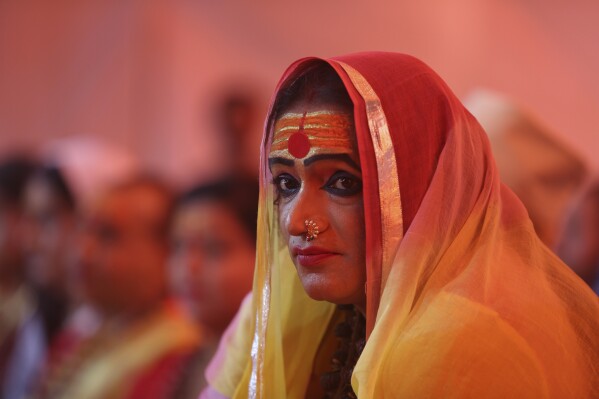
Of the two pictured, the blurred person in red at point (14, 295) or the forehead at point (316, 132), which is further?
the blurred person in red at point (14, 295)

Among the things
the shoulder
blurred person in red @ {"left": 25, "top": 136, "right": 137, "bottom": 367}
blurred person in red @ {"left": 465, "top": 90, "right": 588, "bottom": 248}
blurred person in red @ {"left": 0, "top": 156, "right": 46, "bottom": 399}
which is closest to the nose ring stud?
the shoulder

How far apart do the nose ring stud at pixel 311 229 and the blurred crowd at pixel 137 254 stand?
4.48 ft

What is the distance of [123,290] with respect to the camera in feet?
13.0

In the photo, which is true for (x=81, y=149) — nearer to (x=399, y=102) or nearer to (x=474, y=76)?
(x=474, y=76)

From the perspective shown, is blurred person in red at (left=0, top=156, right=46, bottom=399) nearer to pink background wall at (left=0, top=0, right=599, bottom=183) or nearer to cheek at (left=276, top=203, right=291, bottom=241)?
pink background wall at (left=0, top=0, right=599, bottom=183)

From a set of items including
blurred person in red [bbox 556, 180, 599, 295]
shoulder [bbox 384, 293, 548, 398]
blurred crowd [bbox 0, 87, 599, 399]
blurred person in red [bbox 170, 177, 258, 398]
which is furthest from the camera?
blurred person in red [bbox 556, 180, 599, 295]

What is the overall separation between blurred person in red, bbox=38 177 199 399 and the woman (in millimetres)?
1795

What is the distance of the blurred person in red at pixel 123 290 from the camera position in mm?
3843

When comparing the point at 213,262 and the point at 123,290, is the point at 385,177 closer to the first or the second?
the point at 213,262

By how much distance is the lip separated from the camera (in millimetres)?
1962

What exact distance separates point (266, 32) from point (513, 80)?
71.3 inches

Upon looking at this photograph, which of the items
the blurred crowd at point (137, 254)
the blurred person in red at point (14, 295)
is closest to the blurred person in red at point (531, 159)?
the blurred crowd at point (137, 254)

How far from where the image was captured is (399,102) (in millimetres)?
1968

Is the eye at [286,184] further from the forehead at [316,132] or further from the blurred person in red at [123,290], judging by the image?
the blurred person in red at [123,290]
